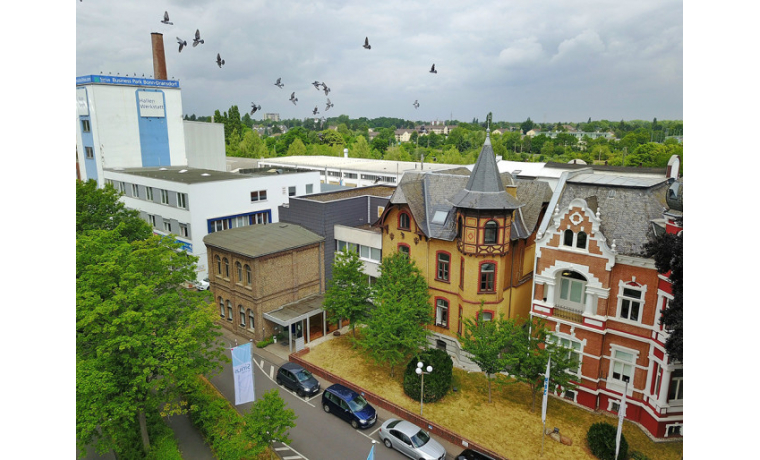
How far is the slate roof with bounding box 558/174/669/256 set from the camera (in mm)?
25078

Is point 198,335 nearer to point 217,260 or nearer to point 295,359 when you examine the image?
point 295,359

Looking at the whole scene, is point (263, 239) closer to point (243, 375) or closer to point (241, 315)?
point (241, 315)

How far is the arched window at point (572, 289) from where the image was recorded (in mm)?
27000

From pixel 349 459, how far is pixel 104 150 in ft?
192

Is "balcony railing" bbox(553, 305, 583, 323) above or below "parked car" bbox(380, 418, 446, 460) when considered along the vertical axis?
above

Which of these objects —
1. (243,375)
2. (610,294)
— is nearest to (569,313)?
(610,294)

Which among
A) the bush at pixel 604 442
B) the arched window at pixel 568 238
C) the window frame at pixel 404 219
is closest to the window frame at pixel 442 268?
the window frame at pixel 404 219

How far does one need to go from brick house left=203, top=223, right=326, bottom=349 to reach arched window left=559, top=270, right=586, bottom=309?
718 inches

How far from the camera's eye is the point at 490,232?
29.5 m

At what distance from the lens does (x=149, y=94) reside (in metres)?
65.6

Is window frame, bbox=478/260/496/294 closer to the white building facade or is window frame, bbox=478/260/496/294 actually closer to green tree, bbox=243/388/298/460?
green tree, bbox=243/388/298/460

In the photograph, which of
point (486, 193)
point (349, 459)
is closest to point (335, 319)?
point (349, 459)

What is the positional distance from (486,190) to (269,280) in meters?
18.4

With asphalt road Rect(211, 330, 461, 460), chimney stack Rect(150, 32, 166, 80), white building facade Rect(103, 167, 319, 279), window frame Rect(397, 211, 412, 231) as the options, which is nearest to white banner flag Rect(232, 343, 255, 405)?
asphalt road Rect(211, 330, 461, 460)
